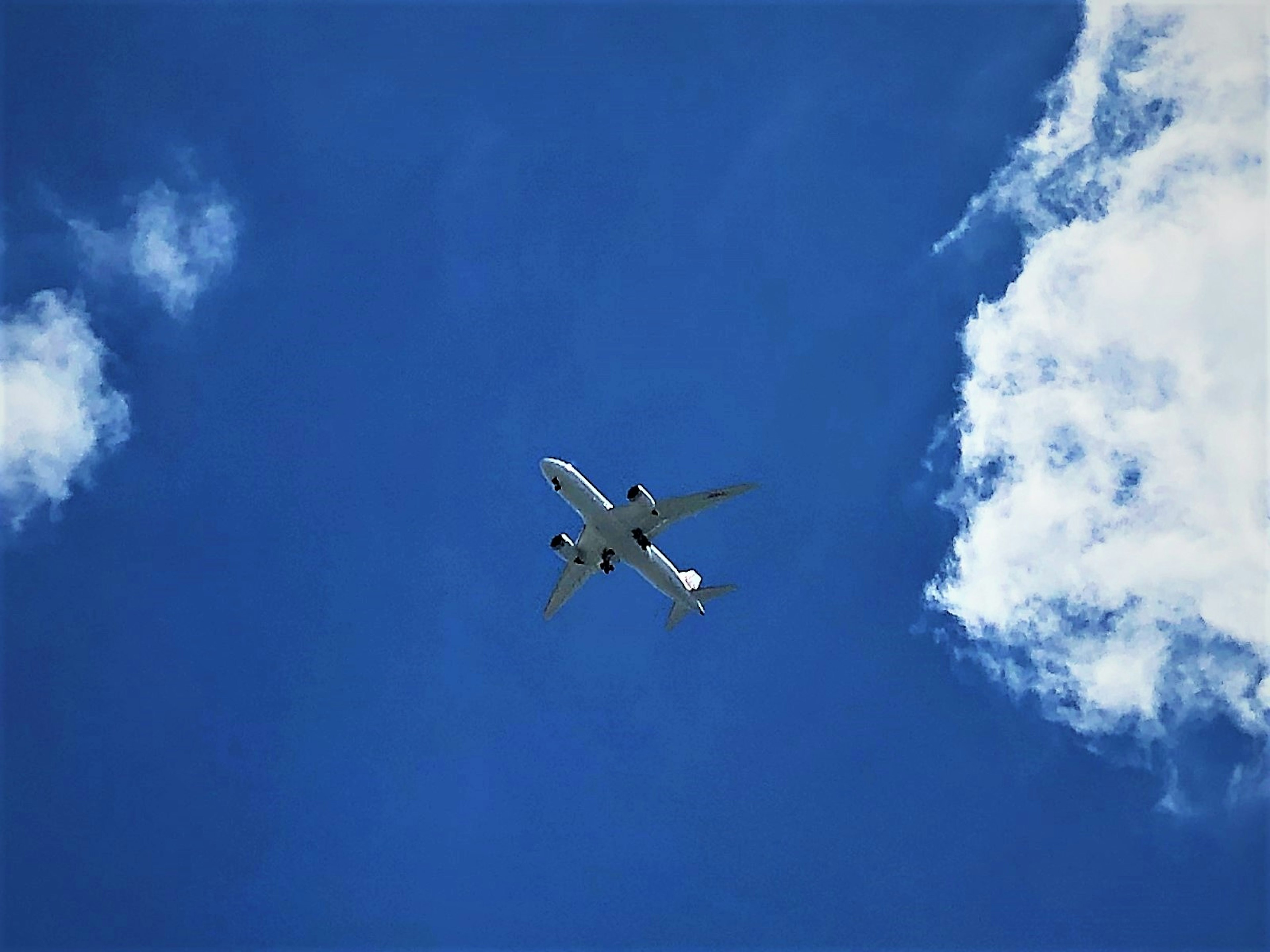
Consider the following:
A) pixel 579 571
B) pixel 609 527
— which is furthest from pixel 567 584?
pixel 609 527

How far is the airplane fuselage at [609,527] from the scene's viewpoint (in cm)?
8912

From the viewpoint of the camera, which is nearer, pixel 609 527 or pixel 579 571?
pixel 609 527

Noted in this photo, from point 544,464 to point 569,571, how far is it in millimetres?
12419

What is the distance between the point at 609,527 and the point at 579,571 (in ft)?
28.8

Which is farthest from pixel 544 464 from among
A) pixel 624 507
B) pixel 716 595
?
pixel 716 595

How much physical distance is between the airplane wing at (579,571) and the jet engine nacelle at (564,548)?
503 mm

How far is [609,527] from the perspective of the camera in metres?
90.4

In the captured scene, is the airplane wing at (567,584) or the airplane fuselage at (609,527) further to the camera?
the airplane wing at (567,584)

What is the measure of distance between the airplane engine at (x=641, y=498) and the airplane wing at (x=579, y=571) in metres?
4.39

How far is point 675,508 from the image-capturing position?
90000 mm

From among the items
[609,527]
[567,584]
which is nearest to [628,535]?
[609,527]

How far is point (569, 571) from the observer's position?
323 ft

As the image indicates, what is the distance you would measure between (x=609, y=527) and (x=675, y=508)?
5130 millimetres

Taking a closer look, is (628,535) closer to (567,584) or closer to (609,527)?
(609,527)
